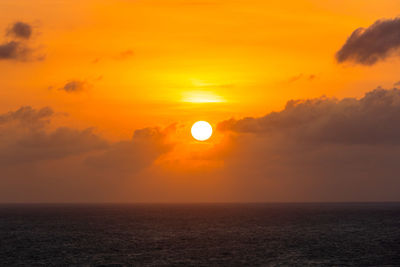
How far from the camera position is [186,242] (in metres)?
109

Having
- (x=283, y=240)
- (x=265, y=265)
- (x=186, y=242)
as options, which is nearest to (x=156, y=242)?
(x=186, y=242)

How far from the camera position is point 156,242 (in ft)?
362

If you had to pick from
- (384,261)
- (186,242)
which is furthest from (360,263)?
(186,242)

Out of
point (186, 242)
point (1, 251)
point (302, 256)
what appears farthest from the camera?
point (186, 242)

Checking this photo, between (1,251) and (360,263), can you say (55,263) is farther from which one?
(360,263)

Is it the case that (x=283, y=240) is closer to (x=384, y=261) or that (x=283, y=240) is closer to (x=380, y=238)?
(x=380, y=238)

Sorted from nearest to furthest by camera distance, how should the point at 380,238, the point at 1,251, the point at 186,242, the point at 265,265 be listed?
the point at 265,265 < the point at 1,251 < the point at 186,242 < the point at 380,238

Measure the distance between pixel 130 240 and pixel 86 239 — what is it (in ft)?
37.5

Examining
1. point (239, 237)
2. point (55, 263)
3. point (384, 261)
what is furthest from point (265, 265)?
point (239, 237)

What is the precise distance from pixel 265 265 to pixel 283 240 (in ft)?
A: 127

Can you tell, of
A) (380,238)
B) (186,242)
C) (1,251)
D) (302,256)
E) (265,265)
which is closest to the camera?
(265,265)

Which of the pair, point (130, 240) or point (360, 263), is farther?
point (130, 240)

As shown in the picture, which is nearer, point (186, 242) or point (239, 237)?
point (186, 242)

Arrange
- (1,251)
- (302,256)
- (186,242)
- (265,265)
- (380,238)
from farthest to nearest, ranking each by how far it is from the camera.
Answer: (380,238), (186,242), (1,251), (302,256), (265,265)
